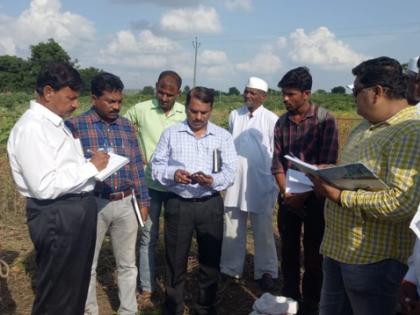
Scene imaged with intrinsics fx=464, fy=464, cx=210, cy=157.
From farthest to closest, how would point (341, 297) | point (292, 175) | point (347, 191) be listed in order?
1. point (292, 175)
2. point (341, 297)
3. point (347, 191)

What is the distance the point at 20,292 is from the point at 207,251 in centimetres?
189

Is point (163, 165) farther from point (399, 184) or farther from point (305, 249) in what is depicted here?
point (399, 184)

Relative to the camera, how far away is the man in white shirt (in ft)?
8.29

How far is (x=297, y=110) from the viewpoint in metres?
3.71

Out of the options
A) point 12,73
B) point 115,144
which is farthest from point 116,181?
point 12,73

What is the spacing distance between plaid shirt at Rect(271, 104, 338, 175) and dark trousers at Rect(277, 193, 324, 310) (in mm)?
323

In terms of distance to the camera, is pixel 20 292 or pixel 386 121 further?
pixel 20 292

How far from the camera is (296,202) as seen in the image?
3.53 meters

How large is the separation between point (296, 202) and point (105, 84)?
5.47 feet

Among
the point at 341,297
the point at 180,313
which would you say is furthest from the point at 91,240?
the point at 341,297

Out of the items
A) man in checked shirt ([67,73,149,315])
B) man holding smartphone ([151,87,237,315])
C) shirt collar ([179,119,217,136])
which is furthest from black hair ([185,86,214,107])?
man in checked shirt ([67,73,149,315])

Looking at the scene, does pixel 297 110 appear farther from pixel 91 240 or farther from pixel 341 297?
pixel 91 240

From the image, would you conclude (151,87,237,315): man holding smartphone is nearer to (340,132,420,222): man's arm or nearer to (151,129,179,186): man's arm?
(151,129,179,186): man's arm

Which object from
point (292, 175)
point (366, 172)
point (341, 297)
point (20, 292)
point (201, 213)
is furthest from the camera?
point (20, 292)
